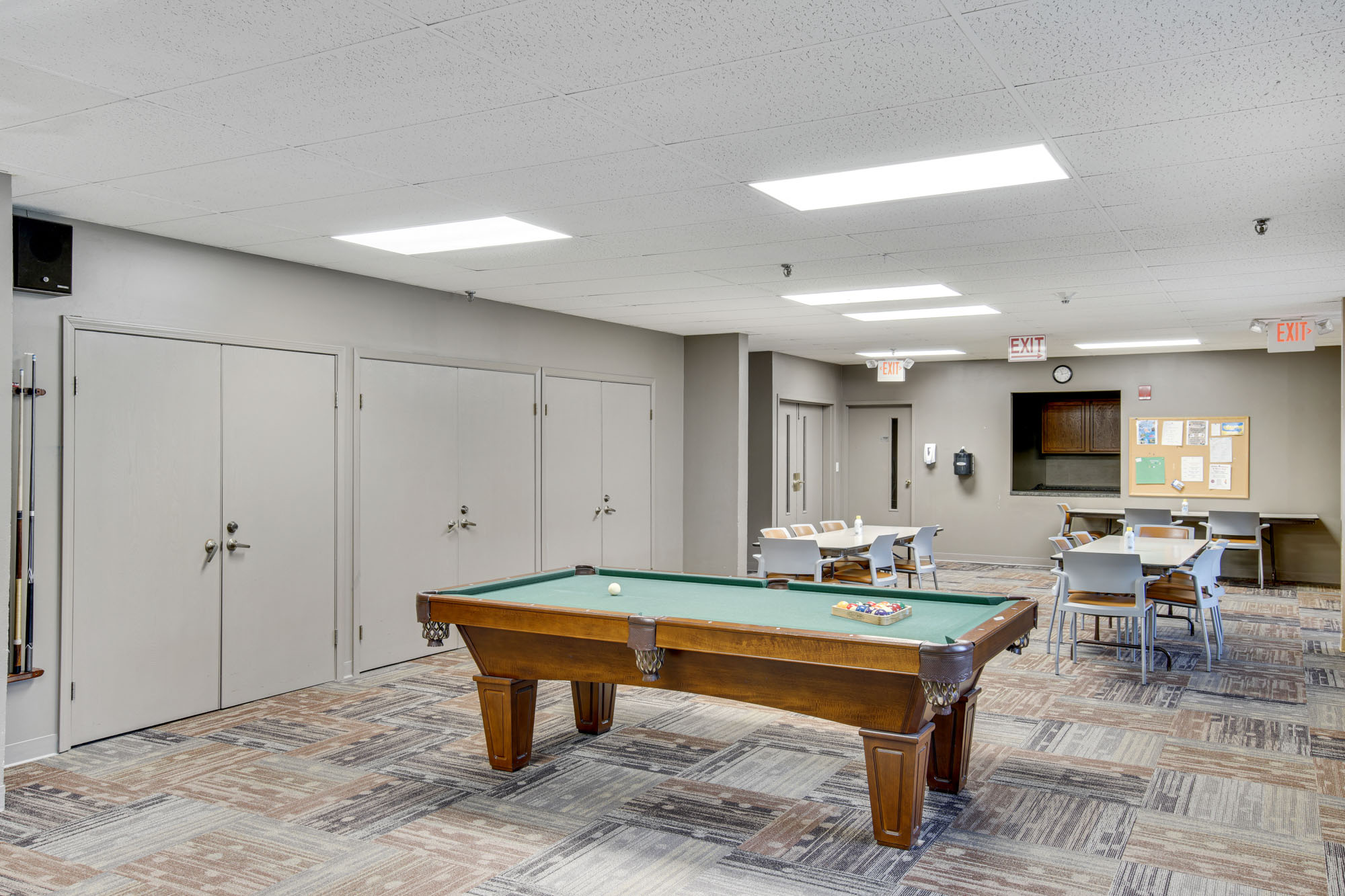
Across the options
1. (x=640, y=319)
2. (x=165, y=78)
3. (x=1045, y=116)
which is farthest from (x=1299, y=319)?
(x=165, y=78)

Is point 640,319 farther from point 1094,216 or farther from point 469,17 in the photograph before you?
point 469,17

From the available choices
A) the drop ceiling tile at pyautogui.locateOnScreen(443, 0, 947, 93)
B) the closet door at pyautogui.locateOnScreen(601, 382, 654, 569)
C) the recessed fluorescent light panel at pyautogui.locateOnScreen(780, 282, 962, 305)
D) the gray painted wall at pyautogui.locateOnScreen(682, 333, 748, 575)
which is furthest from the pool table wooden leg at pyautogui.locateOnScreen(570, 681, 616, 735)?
the gray painted wall at pyautogui.locateOnScreen(682, 333, 748, 575)

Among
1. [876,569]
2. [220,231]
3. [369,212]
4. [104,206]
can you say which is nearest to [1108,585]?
[876,569]

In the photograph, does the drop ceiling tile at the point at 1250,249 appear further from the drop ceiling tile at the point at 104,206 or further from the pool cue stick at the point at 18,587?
the pool cue stick at the point at 18,587

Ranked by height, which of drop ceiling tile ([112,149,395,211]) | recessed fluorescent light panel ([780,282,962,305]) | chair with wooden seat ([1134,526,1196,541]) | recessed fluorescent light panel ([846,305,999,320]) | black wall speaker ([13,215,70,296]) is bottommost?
chair with wooden seat ([1134,526,1196,541])

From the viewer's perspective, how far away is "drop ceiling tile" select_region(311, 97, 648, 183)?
3.21 metres

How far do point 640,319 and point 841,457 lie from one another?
563 cm

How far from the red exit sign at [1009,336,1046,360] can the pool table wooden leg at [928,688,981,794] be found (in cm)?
567

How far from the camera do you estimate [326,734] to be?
4938 millimetres

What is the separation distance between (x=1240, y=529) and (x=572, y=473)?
7260mm

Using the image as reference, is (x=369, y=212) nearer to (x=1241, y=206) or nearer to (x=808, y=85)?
(x=808, y=85)

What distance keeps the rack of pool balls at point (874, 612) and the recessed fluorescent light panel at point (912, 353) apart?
761cm

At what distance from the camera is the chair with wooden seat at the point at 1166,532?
8.66 m

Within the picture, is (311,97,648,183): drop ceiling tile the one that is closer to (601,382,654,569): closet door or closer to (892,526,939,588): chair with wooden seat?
(601,382,654,569): closet door
